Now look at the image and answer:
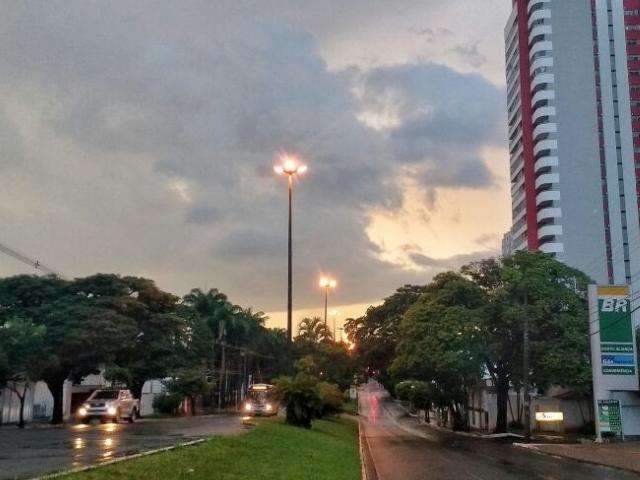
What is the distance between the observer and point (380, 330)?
69812mm

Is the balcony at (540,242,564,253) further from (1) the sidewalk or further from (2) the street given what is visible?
(2) the street

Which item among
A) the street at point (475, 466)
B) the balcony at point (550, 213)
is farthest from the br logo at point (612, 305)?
the balcony at point (550, 213)

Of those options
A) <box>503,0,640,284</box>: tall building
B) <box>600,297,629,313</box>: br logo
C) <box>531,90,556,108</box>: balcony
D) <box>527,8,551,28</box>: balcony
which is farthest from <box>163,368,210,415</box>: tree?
<box>527,8,551,28</box>: balcony

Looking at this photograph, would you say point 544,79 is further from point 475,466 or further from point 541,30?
point 475,466

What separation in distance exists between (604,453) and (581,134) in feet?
249

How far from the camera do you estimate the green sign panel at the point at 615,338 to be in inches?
1634

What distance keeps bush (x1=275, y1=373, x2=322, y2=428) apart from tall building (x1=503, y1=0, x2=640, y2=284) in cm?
7437

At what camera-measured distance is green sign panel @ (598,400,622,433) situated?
136ft

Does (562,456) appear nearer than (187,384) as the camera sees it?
Yes

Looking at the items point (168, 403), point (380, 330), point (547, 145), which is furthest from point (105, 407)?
point (547, 145)

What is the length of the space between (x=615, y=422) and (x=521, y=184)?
70.4 meters

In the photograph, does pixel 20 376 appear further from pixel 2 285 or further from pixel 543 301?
pixel 543 301

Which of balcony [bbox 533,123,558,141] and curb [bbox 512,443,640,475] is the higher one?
balcony [bbox 533,123,558,141]

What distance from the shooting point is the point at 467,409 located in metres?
76.5
